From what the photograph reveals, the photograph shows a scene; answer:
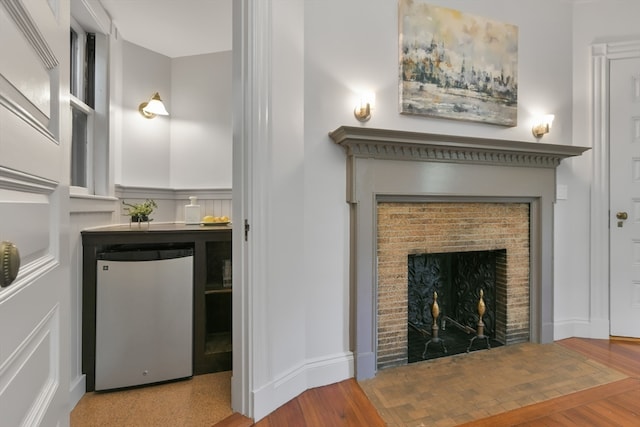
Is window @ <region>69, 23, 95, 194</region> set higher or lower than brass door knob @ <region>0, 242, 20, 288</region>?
higher

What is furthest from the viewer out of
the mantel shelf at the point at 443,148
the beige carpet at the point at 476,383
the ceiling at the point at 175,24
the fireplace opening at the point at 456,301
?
the fireplace opening at the point at 456,301

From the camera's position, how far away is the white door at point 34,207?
0.39 m

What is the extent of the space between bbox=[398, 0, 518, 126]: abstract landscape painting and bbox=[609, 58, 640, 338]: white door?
98 centimetres

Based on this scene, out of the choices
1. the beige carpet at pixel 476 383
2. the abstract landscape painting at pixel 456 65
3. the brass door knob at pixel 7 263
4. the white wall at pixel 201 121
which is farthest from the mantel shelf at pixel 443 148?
the brass door knob at pixel 7 263

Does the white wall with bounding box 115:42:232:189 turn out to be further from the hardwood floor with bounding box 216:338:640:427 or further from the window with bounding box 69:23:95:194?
the hardwood floor with bounding box 216:338:640:427

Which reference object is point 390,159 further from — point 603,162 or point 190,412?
point 603,162

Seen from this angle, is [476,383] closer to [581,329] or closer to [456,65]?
[581,329]

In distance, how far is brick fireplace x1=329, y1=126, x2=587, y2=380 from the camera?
1869 mm

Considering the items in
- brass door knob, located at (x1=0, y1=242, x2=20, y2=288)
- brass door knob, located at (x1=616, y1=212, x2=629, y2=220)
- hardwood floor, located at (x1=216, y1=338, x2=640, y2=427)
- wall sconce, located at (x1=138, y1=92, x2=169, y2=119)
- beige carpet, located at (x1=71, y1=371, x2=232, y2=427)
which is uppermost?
wall sconce, located at (x1=138, y1=92, x2=169, y2=119)

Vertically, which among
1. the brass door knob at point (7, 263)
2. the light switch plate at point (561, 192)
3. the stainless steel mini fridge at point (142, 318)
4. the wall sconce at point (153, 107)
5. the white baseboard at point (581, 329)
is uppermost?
the wall sconce at point (153, 107)

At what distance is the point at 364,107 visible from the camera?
1.90 m

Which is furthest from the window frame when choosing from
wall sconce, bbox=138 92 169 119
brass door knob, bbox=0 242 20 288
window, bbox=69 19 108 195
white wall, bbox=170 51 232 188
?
brass door knob, bbox=0 242 20 288

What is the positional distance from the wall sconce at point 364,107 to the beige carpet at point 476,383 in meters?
1.66

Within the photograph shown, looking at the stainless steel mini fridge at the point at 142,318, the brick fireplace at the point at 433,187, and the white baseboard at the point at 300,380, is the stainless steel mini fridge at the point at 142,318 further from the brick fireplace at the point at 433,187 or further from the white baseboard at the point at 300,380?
the brick fireplace at the point at 433,187
